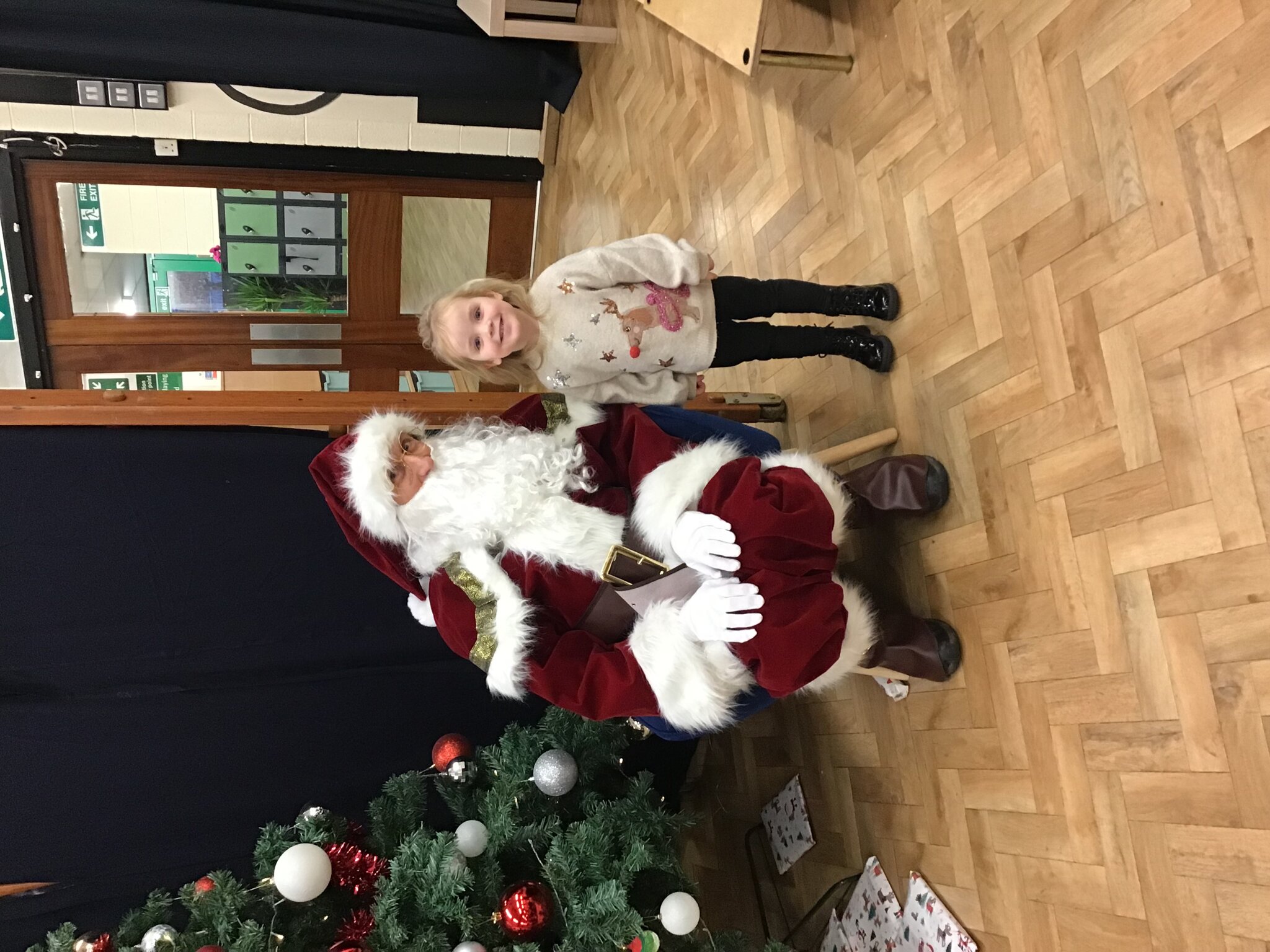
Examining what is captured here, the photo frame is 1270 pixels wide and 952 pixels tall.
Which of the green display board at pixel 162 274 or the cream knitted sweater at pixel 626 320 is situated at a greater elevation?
the green display board at pixel 162 274

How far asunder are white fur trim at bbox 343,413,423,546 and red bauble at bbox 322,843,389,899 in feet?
2.46

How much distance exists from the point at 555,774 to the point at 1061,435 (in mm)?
1311

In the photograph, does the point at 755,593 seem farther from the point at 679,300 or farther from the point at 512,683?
the point at 679,300

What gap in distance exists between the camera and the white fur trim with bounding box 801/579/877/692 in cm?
153

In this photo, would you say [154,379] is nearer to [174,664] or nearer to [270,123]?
[270,123]

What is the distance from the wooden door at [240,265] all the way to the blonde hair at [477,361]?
1.89 m

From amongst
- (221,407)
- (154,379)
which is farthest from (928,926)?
(154,379)

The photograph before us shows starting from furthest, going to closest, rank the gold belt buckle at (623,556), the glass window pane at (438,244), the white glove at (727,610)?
the glass window pane at (438,244) < the gold belt buckle at (623,556) < the white glove at (727,610)

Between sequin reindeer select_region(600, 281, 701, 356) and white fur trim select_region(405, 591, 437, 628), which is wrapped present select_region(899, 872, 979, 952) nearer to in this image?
white fur trim select_region(405, 591, 437, 628)

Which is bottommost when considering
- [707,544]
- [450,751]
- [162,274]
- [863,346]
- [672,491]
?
[450,751]

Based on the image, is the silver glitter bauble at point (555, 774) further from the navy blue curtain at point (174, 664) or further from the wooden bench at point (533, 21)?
the wooden bench at point (533, 21)

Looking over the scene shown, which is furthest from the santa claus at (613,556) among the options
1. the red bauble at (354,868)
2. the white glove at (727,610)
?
the red bauble at (354,868)

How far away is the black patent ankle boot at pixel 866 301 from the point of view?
6.43ft

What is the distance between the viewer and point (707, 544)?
1354 mm
